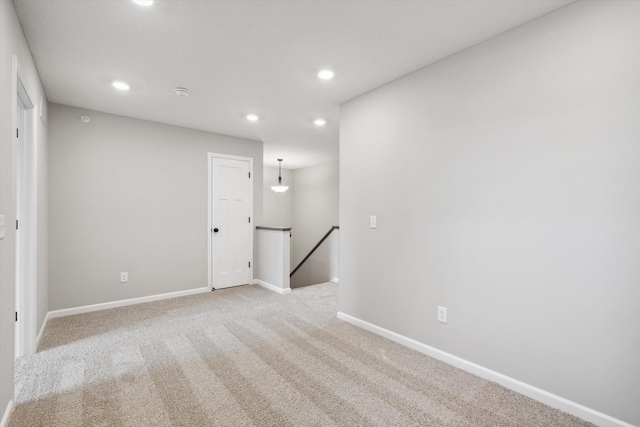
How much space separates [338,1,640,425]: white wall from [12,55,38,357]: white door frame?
3116 millimetres

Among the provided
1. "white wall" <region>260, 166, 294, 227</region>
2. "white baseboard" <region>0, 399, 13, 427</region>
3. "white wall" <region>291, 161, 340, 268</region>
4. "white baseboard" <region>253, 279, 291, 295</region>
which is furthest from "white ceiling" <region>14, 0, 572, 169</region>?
"white wall" <region>260, 166, 294, 227</region>

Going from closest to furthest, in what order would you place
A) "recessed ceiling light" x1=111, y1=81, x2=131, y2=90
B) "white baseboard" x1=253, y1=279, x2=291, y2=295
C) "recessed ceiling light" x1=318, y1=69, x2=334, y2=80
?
"recessed ceiling light" x1=318, y1=69, x2=334, y2=80 < "recessed ceiling light" x1=111, y1=81, x2=131, y2=90 < "white baseboard" x1=253, y1=279, x2=291, y2=295

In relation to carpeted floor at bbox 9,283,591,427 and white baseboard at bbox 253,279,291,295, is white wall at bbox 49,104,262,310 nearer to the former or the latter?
carpeted floor at bbox 9,283,591,427

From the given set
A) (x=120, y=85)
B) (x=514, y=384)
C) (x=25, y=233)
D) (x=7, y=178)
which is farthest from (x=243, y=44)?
(x=514, y=384)

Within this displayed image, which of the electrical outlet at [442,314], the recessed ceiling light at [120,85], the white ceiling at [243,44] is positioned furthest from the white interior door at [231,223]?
the electrical outlet at [442,314]

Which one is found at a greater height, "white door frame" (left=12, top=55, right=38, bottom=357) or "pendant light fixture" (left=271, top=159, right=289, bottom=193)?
"pendant light fixture" (left=271, top=159, right=289, bottom=193)

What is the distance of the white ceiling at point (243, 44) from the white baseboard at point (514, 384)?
7.89ft

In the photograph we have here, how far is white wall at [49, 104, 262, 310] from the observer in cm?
354

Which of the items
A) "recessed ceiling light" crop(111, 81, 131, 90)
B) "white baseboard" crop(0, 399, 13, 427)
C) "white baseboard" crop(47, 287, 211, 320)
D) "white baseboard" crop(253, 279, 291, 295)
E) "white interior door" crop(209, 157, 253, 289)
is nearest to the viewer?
"white baseboard" crop(0, 399, 13, 427)

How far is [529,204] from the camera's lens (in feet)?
6.53

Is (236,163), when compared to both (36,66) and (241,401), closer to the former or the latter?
(36,66)

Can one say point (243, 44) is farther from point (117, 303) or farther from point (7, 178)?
point (117, 303)

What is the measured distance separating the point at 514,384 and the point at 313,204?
620 cm

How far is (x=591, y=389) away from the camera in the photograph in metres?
1.75
